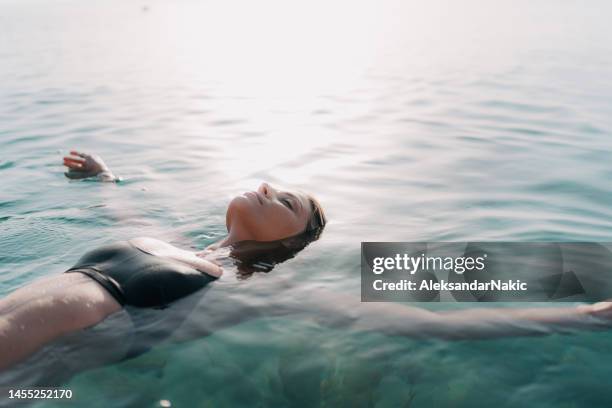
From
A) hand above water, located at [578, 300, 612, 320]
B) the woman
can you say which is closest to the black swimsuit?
the woman

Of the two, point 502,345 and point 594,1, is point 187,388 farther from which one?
point 594,1

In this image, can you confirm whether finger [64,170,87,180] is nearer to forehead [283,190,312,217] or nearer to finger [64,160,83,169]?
finger [64,160,83,169]

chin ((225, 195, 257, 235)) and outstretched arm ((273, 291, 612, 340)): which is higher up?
chin ((225, 195, 257, 235))

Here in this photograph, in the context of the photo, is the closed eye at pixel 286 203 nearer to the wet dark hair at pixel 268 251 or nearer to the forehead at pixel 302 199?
the forehead at pixel 302 199

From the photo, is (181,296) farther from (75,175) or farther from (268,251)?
(75,175)

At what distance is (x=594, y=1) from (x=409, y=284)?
63.7 meters

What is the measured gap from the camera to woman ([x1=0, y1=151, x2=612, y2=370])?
11.4 ft

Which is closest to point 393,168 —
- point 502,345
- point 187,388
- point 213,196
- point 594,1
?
point 213,196

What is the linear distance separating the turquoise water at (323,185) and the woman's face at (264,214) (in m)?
0.33

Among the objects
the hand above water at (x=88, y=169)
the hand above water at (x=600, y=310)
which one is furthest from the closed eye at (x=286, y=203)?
the hand above water at (x=88, y=169)

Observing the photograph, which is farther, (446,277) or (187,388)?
(446,277)

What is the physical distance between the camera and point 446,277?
4957mm

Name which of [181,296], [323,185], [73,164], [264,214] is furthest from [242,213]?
[73,164]

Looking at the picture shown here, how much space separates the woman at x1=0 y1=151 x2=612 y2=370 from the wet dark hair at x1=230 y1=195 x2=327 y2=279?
58mm
